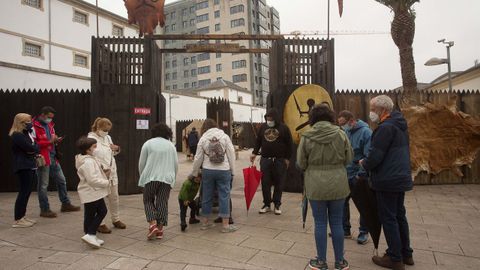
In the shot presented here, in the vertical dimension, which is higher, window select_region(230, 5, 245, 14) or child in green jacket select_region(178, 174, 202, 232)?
window select_region(230, 5, 245, 14)

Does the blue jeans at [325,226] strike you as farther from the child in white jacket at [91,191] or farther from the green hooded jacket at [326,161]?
the child in white jacket at [91,191]

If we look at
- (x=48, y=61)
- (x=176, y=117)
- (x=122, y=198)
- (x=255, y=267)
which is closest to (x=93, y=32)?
(x=48, y=61)

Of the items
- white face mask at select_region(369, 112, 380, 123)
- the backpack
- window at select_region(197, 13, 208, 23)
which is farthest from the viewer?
window at select_region(197, 13, 208, 23)

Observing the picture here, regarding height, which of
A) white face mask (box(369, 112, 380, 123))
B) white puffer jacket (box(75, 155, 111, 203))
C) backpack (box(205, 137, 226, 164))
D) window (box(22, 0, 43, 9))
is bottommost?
white puffer jacket (box(75, 155, 111, 203))

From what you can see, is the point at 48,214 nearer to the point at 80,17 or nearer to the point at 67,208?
the point at 67,208

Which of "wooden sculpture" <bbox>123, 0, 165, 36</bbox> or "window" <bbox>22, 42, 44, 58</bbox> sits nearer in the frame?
"wooden sculpture" <bbox>123, 0, 165, 36</bbox>

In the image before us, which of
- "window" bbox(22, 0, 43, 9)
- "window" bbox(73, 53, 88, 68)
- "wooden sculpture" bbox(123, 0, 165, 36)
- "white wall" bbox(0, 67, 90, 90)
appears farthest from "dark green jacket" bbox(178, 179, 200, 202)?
"window" bbox(73, 53, 88, 68)

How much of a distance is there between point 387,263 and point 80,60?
114ft

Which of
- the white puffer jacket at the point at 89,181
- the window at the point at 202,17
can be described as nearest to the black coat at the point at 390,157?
the white puffer jacket at the point at 89,181

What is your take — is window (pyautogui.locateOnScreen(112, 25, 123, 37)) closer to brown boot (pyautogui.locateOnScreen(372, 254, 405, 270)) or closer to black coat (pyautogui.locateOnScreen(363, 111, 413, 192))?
black coat (pyautogui.locateOnScreen(363, 111, 413, 192))

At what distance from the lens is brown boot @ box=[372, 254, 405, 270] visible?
12.8 feet

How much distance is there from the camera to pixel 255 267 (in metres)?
4.03

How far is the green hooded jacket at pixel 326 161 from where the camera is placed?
3.79 meters

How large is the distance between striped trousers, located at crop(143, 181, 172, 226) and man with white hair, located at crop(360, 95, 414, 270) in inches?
109
